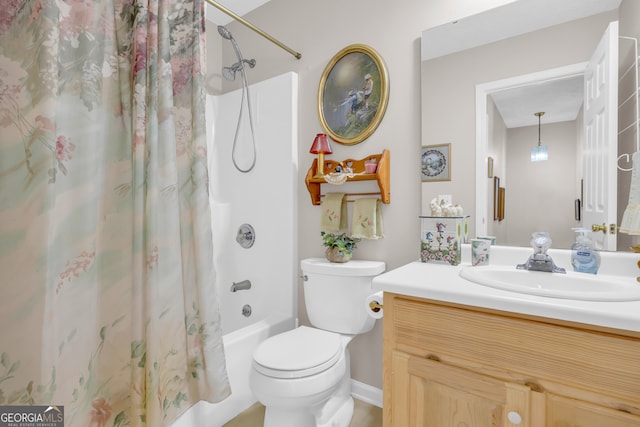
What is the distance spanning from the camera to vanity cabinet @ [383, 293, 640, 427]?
768 millimetres

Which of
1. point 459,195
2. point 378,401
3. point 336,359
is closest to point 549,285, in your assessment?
point 459,195

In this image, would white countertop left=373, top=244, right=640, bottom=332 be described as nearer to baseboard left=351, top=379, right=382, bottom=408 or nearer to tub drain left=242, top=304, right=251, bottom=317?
baseboard left=351, top=379, right=382, bottom=408

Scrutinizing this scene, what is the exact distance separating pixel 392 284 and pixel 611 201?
0.90 m

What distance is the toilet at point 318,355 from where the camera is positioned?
123cm

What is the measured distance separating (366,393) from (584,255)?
1.27m

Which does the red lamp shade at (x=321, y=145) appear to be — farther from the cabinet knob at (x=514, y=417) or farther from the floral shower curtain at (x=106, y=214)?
the cabinet knob at (x=514, y=417)

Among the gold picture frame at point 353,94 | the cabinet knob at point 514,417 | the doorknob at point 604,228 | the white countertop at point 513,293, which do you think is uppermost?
the gold picture frame at point 353,94

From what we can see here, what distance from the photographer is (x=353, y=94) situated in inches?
71.8

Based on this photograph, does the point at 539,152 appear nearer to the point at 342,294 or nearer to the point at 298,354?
the point at 342,294

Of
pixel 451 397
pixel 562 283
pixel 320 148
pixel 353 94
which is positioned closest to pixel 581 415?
pixel 451 397

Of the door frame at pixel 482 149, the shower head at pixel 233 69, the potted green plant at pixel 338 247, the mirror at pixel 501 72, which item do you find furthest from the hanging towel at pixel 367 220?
the shower head at pixel 233 69

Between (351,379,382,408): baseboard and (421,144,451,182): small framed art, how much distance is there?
3.87 ft

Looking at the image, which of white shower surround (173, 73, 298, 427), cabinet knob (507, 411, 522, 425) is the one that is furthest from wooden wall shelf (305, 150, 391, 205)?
cabinet knob (507, 411, 522, 425)

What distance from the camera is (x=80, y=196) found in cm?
99
